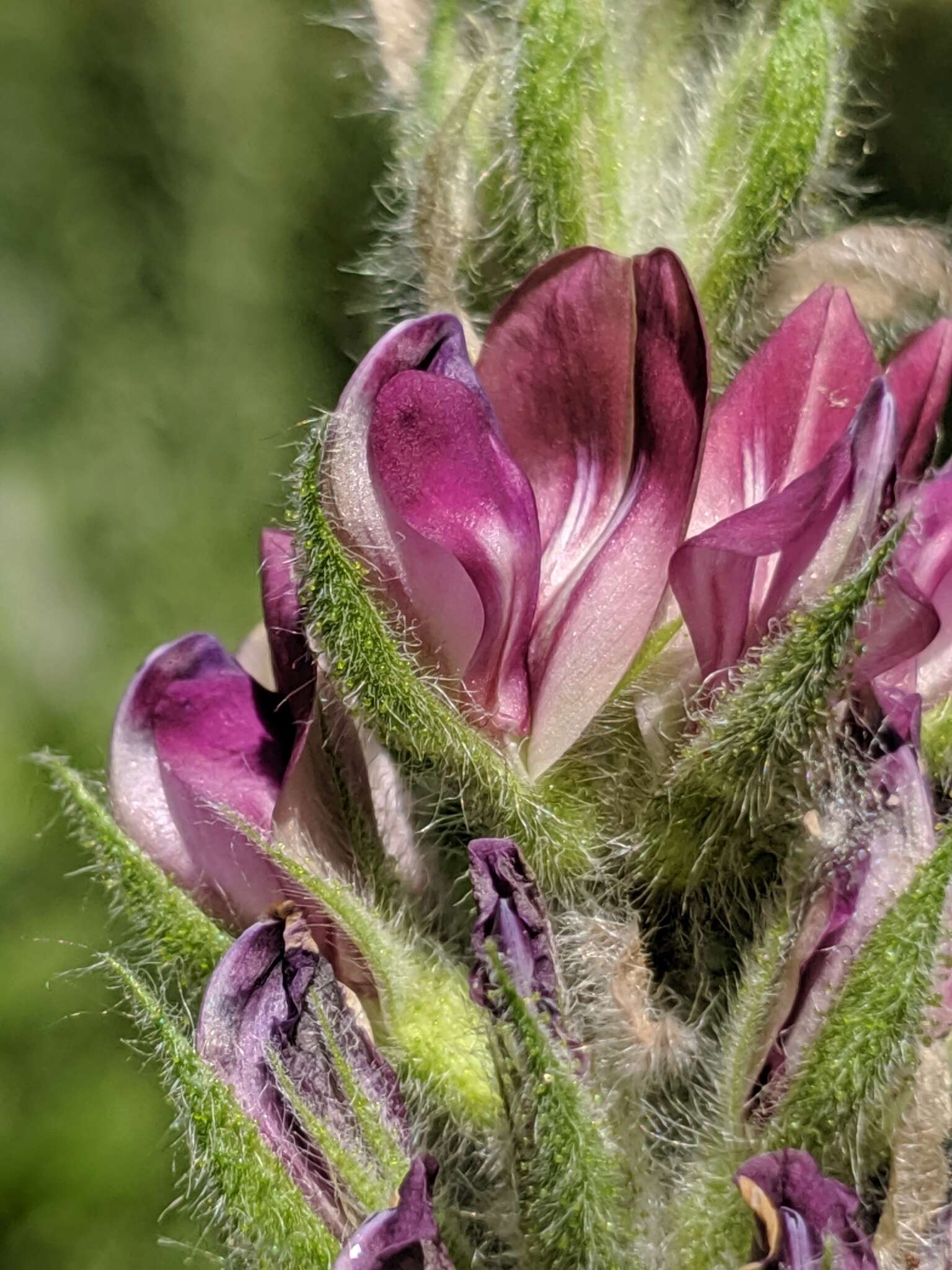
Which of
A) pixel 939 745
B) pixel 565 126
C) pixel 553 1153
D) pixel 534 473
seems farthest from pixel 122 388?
pixel 553 1153

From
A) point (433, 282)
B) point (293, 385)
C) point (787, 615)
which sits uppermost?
point (433, 282)

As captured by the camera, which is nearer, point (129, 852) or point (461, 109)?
point (129, 852)

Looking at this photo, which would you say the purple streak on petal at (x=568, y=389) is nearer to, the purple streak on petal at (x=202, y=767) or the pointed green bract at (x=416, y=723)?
the pointed green bract at (x=416, y=723)

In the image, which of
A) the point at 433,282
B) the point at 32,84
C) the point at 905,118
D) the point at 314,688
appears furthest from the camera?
the point at 32,84

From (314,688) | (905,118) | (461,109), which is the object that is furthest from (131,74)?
(314,688)

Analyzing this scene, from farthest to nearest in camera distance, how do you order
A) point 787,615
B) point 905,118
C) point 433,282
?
point 905,118
point 433,282
point 787,615

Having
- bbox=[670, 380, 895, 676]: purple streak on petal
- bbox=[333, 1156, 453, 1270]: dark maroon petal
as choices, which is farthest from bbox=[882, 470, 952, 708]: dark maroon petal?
bbox=[333, 1156, 453, 1270]: dark maroon petal

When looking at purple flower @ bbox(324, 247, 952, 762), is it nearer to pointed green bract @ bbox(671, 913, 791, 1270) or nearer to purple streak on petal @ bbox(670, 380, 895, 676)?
purple streak on petal @ bbox(670, 380, 895, 676)

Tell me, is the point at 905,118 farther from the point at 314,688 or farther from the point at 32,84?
the point at 32,84
